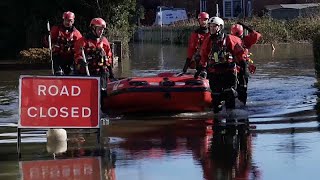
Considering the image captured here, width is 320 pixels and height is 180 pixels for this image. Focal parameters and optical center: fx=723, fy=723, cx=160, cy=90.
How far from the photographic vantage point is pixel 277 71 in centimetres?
2233

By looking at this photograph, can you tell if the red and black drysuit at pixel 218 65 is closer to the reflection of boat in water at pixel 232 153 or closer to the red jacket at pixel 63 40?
the reflection of boat in water at pixel 232 153

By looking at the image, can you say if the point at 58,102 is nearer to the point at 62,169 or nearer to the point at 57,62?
the point at 62,169

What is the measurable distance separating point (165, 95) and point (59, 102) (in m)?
3.95

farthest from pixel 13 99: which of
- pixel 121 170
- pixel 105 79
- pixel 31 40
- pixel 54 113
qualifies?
pixel 31 40

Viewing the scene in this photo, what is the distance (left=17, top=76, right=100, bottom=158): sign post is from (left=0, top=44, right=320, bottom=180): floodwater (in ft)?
1.28

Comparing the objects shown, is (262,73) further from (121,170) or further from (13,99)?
(121,170)

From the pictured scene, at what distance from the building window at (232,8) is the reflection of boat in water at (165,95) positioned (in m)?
43.0

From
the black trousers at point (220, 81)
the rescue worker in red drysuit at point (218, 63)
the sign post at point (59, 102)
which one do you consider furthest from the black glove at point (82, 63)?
the sign post at point (59, 102)

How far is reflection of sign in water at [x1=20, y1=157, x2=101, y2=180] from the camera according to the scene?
796cm

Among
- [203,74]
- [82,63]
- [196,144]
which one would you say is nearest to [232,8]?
[203,74]

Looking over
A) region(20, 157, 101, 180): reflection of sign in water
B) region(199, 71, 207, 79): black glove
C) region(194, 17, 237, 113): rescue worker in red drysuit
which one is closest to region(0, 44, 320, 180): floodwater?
region(20, 157, 101, 180): reflection of sign in water

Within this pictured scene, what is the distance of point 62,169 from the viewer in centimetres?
834

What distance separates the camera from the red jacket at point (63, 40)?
47.2ft

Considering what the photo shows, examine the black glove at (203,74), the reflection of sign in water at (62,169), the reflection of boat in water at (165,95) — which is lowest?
the reflection of sign in water at (62,169)
